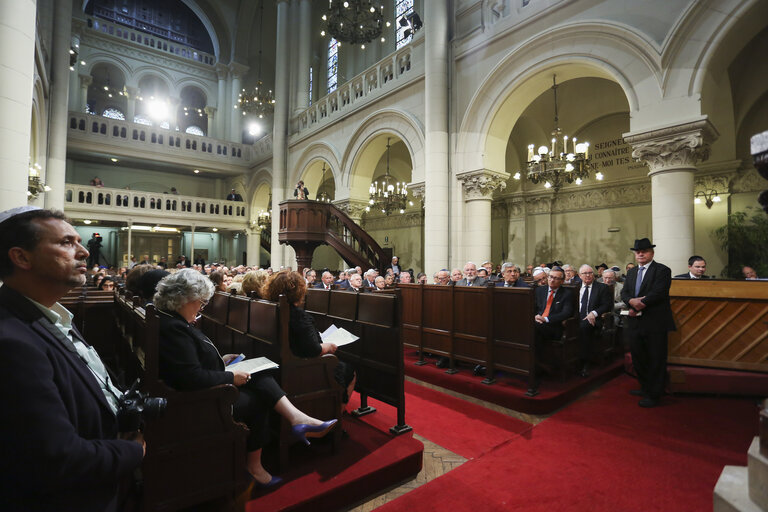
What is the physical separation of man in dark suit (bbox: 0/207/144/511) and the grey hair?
671 millimetres

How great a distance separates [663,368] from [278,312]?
3.64 meters

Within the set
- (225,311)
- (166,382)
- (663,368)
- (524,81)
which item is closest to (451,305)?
(663,368)

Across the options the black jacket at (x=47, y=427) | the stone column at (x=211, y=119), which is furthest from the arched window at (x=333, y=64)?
the black jacket at (x=47, y=427)

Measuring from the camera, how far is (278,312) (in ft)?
7.93

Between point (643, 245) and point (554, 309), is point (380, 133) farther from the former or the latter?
point (643, 245)

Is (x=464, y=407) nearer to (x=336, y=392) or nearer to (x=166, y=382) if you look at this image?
(x=336, y=392)

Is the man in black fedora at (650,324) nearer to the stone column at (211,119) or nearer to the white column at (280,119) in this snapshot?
the white column at (280,119)

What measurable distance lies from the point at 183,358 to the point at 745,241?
10077mm

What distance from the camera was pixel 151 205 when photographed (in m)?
16.4

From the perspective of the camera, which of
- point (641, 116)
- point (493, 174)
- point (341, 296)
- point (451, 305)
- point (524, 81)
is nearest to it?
point (341, 296)

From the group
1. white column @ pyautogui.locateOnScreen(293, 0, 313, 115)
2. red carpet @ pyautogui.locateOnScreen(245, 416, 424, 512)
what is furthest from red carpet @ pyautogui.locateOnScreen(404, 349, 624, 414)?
white column @ pyautogui.locateOnScreen(293, 0, 313, 115)

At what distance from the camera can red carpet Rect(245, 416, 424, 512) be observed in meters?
2.10

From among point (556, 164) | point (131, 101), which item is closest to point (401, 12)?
point (556, 164)

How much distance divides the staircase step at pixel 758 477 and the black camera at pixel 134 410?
73.1 inches
